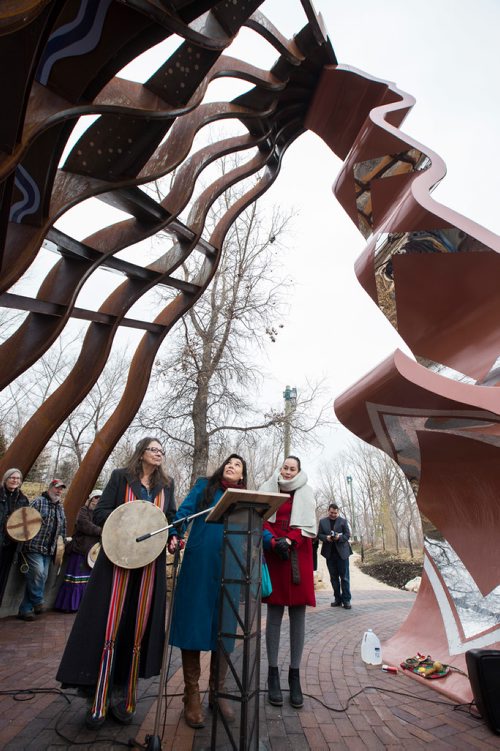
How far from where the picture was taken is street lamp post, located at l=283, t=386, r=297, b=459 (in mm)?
13852

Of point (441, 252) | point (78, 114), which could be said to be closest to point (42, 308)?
point (78, 114)

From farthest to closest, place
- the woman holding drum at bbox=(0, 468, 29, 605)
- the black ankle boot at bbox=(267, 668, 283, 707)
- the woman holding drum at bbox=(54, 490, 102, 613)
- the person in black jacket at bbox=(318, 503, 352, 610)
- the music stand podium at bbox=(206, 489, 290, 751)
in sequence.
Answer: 1. the person in black jacket at bbox=(318, 503, 352, 610)
2. the woman holding drum at bbox=(54, 490, 102, 613)
3. the woman holding drum at bbox=(0, 468, 29, 605)
4. the black ankle boot at bbox=(267, 668, 283, 707)
5. the music stand podium at bbox=(206, 489, 290, 751)

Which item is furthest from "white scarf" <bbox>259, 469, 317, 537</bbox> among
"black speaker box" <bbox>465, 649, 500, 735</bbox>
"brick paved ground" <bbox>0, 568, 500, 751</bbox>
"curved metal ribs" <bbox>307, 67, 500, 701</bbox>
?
"black speaker box" <bbox>465, 649, 500, 735</bbox>

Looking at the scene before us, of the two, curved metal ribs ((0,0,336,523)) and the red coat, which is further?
the red coat

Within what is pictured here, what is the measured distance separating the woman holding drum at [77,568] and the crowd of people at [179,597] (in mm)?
3850

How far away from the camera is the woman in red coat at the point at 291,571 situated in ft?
12.6

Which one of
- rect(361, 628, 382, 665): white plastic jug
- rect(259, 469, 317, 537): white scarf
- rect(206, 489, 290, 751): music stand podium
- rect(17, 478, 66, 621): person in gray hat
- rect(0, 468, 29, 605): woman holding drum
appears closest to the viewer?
rect(206, 489, 290, 751): music stand podium

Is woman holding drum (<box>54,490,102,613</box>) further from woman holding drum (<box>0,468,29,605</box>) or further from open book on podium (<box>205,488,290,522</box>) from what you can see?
open book on podium (<box>205,488,290,522</box>)

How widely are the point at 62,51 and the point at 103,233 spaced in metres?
3.32

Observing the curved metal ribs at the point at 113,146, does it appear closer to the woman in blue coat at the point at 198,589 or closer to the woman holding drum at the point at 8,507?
the woman holding drum at the point at 8,507

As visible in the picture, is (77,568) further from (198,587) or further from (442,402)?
(442,402)

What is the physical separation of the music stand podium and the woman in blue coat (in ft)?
0.85

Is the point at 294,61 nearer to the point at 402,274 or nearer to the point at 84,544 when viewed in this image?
the point at 402,274

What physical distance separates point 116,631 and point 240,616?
3.46 ft
